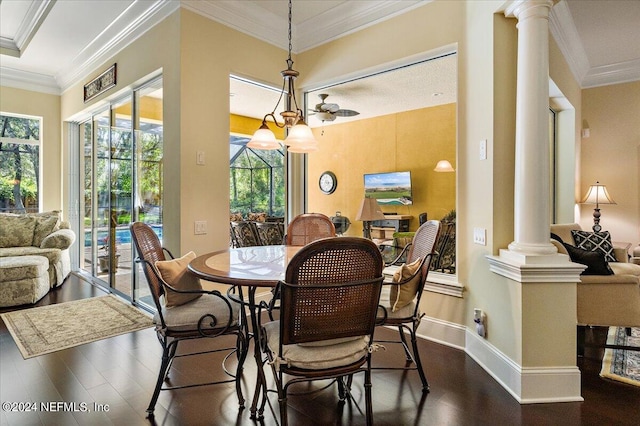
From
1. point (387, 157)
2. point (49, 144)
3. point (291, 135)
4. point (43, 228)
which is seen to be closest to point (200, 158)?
point (291, 135)

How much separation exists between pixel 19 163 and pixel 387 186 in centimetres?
562

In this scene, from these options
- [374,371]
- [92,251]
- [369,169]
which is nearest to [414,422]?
[374,371]

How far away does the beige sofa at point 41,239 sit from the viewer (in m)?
4.70

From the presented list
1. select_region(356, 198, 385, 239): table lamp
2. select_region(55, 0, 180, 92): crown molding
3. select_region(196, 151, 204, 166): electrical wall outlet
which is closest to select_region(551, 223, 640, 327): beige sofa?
select_region(356, 198, 385, 239): table lamp

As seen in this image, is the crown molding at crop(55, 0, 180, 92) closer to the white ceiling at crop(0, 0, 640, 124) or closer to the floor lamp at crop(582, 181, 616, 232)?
the white ceiling at crop(0, 0, 640, 124)

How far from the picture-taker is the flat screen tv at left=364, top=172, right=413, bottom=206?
5.14 m

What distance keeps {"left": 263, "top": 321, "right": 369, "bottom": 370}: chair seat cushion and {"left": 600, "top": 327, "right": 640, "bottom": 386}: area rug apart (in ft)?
6.53

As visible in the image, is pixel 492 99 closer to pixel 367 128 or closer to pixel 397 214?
pixel 397 214

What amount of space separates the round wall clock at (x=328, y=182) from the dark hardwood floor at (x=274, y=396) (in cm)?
253

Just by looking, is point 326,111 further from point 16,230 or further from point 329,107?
point 16,230

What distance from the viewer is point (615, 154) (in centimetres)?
521

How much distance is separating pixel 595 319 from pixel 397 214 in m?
2.50

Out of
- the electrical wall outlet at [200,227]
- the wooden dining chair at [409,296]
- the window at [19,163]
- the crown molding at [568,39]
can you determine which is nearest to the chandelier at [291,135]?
the wooden dining chair at [409,296]

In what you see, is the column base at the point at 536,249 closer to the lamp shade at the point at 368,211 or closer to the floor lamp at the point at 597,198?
the lamp shade at the point at 368,211
